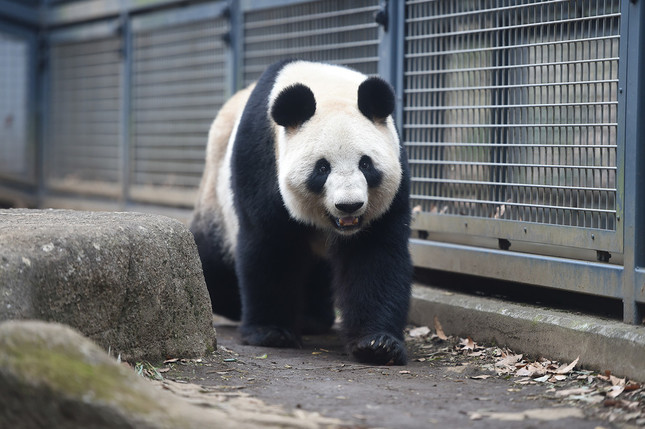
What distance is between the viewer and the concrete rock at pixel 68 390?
3094 mm

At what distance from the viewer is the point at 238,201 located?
5.82 m

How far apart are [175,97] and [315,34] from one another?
8.64 ft

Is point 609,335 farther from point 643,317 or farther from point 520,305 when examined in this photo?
point 520,305

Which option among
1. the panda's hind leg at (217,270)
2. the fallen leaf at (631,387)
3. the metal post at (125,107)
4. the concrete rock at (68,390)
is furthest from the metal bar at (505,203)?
the metal post at (125,107)

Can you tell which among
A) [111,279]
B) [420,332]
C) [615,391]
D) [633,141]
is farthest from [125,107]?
[615,391]

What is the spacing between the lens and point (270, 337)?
226 inches

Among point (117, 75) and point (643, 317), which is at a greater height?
point (117, 75)

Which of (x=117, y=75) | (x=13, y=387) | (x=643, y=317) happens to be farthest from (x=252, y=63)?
(x=13, y=387)

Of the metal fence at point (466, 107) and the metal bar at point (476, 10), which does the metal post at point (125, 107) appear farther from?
the metal bar at point (476, 10)

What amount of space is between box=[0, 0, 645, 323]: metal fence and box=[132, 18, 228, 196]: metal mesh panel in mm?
21

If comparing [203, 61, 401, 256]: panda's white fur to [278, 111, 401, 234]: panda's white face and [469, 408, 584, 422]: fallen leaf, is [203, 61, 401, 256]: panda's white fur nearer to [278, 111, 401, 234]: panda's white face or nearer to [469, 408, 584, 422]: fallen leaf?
[278, 111, 401, 234]: panda's white face

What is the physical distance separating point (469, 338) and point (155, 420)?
10.1 feet

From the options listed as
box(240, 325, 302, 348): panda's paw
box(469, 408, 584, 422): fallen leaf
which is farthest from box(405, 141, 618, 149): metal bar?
box(240, 325, 302, 348): panda's paw

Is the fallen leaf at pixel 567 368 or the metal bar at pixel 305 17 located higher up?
the metal bar at pixel 305 17
